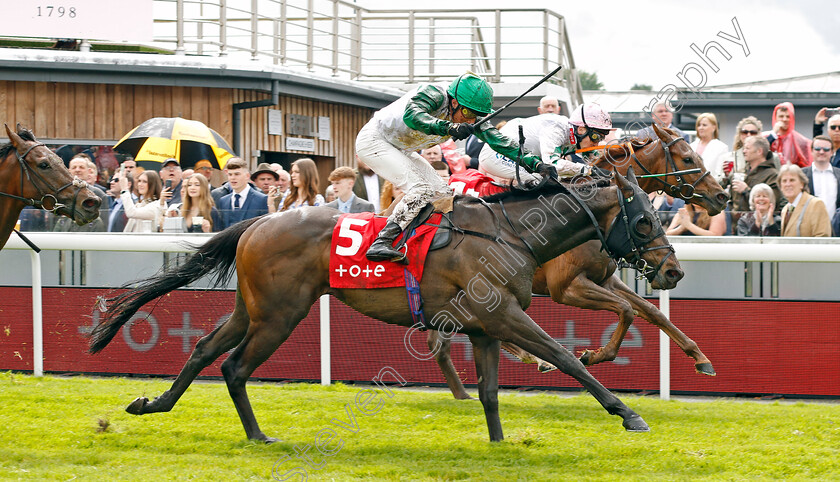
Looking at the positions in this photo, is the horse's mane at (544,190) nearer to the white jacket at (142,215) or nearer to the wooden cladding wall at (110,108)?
the white jacket at (142,215)

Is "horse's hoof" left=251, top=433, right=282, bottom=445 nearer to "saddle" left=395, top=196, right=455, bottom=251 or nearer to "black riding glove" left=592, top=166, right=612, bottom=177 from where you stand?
"saddle" left=395, top=196, right=455, bottom=251

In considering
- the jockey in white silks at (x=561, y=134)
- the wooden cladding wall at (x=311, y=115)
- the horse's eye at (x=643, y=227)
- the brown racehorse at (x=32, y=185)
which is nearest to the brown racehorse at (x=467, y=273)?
the horse's eye at (x=643, y=227)

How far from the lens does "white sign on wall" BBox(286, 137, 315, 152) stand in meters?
13.0

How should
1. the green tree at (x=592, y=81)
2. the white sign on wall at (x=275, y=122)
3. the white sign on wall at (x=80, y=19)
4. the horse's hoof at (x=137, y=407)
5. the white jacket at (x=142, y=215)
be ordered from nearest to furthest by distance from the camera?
1. the horse's hoof at (x=137, y=407)
2. the white jacket at (x=142, y=215)
3. the white sign on wall at (x=80, y=19)
4. the white sign on wall at (x=275, y=122)
5. the green tree at (x=592, y=81)

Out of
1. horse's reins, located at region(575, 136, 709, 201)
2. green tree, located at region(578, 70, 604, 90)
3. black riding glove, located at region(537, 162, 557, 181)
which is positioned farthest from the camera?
green tree, located at region(578, 70, 604, 90)

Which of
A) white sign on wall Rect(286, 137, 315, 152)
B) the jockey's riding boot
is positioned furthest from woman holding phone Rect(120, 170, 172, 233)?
white sign on wall Rect(286, 137, 315, 152)

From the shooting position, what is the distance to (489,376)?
5129mm

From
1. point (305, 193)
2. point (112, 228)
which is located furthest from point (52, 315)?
point (305, 193)

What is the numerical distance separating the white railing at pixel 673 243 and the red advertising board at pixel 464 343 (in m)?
0.08

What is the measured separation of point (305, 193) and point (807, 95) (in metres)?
11.6

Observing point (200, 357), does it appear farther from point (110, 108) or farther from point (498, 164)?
point (110, 108)

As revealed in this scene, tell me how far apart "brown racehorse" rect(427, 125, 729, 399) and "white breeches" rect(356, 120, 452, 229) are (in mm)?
1345

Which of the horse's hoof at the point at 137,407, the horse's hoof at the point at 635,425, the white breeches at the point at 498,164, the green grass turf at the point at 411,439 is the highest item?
the white breeches at the point at 498,164

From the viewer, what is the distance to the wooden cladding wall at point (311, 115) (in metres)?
12.4
